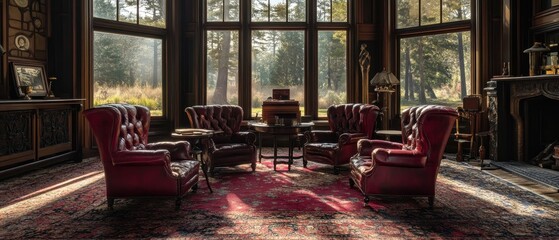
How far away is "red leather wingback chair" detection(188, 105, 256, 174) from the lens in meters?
5.66

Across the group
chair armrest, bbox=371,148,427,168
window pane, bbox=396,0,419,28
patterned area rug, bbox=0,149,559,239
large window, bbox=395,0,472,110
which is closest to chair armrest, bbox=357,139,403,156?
patterned area rug, bbox=0,149,559,239

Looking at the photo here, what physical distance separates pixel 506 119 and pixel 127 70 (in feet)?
21.4

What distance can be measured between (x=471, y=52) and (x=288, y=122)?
3700mm

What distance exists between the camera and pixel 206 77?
28.3 ft

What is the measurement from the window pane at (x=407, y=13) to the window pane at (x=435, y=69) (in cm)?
31

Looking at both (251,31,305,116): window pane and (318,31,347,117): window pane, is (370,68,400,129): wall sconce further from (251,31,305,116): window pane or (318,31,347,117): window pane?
(251,31,305,116): window pane

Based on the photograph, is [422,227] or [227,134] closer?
[422,227]

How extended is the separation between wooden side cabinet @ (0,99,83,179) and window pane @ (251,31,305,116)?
3454 mm

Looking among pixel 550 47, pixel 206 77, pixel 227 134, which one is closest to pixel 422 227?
pixel 227 134

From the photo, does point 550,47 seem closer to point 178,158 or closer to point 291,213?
point 291,213

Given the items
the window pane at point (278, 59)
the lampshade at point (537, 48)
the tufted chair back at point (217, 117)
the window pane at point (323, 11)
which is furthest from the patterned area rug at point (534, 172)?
the window pane at point (323, 11)

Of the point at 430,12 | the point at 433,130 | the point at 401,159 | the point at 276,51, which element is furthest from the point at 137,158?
the point at 430,12

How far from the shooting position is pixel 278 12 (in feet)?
28.5

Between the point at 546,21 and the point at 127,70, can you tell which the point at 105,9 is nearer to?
the point at 127,70
